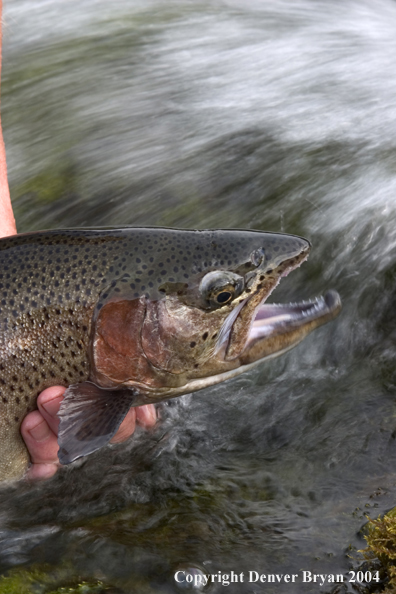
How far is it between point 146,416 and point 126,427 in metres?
0.37

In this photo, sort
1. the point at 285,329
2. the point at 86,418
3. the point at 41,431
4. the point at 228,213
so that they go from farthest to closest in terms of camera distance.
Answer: the point at 228,213 → the point at 41,431 → the point at 285,329 → the point at 86,418

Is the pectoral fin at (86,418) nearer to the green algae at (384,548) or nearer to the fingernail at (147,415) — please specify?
the fingernail at (147,415)

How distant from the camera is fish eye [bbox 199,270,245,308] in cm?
303

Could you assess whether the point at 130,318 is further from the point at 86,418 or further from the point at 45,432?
the point at 45,432

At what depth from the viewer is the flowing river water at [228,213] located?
293 centimetres

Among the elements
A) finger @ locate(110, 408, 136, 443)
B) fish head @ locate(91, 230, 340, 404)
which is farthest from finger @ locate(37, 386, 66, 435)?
finger @ locate(110, 408, 136, 443)

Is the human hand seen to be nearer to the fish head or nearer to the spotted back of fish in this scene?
the spotted back of fish

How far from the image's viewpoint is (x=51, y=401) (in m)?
3.04

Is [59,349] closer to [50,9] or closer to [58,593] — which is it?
[58,593]

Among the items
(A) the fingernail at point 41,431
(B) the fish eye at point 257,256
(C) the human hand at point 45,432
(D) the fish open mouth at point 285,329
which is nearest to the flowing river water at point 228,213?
(C) the human hand at point 45,432

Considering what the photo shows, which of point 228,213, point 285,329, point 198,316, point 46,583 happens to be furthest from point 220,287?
point 228,213

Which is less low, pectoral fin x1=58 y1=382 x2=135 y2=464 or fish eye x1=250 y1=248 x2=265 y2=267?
fish eye x1=250 y1=248 x2=265 y2=267

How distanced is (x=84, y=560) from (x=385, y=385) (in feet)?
6.05

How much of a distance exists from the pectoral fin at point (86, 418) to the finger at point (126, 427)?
357mm
